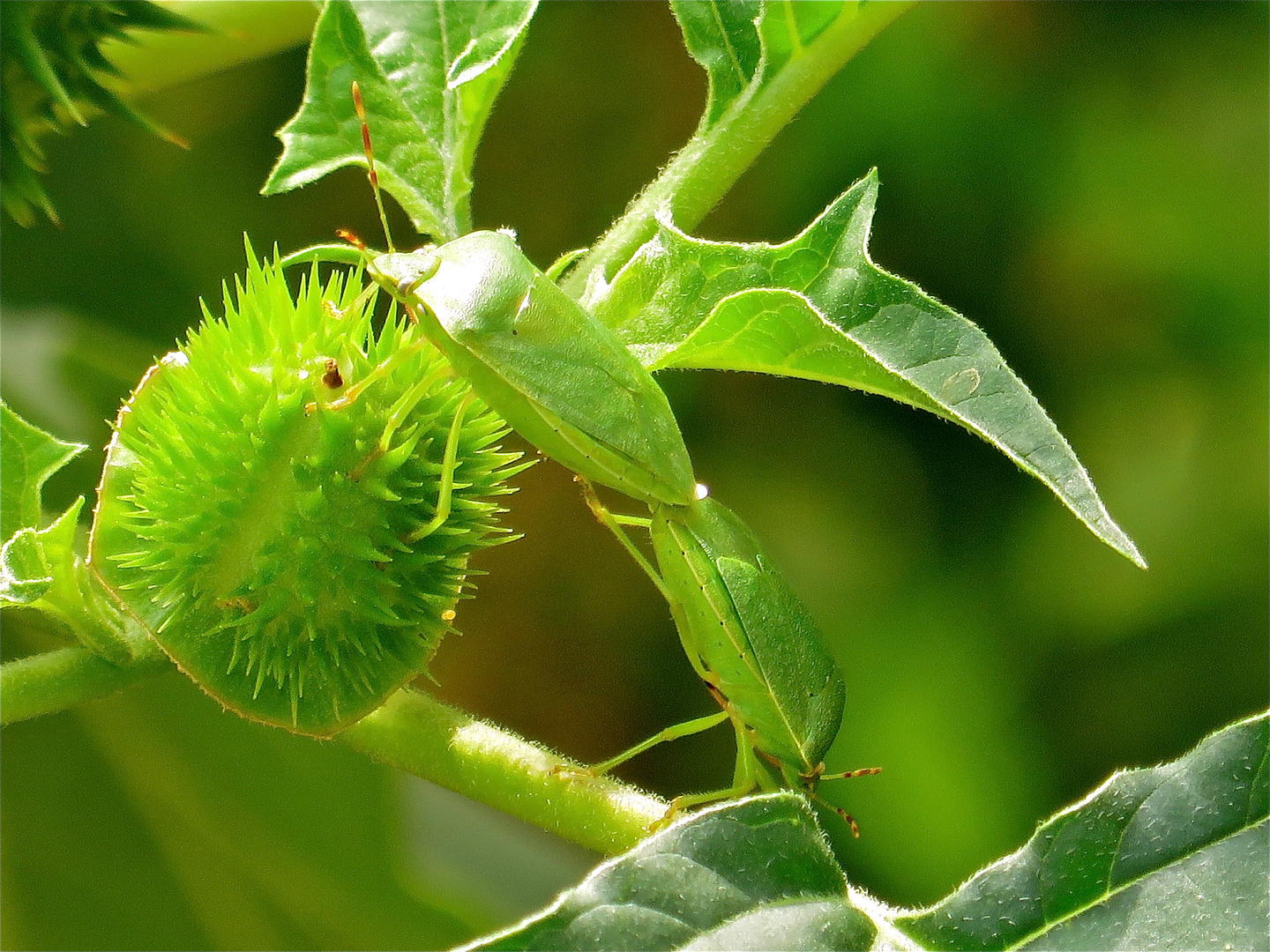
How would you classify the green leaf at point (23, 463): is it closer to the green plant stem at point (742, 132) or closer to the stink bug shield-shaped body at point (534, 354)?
the stink bug shield-shaped body at point (534, 354)

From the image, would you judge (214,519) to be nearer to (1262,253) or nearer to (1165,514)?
(1165,514)

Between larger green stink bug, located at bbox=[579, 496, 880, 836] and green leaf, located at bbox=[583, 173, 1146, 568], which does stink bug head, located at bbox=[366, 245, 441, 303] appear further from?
larger green stink bug, located at bbox=[579, 496, 880, 836]

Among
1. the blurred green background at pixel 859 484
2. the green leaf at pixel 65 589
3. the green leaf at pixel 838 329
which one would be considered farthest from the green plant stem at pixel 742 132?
the blurred green background at pixel 859 484

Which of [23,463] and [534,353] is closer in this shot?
[534,353]

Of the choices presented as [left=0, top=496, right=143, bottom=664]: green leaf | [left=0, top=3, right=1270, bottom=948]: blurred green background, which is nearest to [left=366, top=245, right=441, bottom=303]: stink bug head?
[left=0, top=496, right=143, bottom=664]: green leaf

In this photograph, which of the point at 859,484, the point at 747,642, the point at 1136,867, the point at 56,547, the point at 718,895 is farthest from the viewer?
the point at 859,484

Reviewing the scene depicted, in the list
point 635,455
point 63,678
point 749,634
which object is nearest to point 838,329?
point 635,455

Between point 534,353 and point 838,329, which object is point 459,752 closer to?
point 534,353
